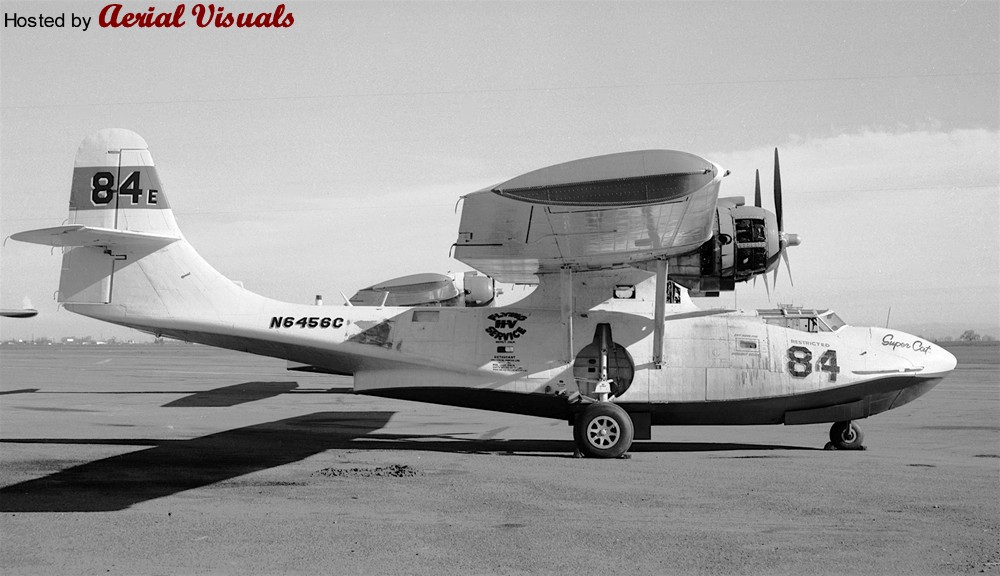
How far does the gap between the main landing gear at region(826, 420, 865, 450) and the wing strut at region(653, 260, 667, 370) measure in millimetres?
3042

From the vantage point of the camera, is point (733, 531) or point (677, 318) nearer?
point (733, 531)

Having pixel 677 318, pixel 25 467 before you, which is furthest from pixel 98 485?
pixel 677 318

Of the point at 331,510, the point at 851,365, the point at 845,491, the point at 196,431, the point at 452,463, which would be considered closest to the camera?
the point at 331,510

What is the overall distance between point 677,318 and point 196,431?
8.86 metres

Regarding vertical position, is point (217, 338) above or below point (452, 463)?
above

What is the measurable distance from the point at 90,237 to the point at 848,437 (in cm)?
1188

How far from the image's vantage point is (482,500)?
8688 millimetres

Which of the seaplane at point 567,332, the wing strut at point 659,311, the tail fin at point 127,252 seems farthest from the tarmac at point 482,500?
the tail fin at point 127,252

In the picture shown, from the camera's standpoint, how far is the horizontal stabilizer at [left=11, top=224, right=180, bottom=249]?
1074 centimetres

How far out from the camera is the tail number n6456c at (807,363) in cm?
1238

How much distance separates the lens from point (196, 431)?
14.8 meters

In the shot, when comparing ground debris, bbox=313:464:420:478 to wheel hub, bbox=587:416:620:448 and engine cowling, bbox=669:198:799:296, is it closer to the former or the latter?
wheel hub, bbox=587:416:620:448

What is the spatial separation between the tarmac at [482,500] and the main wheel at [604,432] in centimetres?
33

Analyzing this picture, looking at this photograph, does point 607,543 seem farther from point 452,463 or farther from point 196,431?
point 196,431
